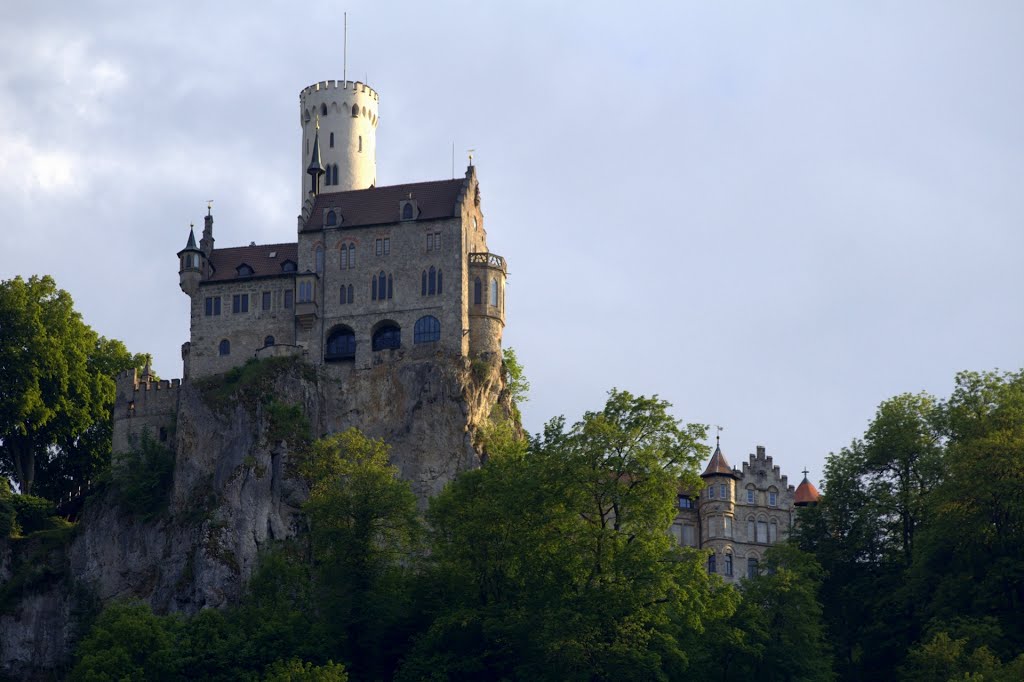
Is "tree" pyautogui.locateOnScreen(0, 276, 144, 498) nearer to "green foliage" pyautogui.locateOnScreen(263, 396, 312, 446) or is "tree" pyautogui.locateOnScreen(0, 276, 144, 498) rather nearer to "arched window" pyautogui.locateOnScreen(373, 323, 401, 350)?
"green foliage" pyautogui.locateOnScreen(263, 396, 312, 446)

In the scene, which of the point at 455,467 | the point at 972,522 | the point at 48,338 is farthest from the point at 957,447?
the point at 48,338

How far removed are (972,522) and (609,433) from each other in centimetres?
1915

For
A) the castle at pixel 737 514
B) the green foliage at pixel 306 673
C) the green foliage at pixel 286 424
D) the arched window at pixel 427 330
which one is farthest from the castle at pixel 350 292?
the green foliage at pixel 306 673

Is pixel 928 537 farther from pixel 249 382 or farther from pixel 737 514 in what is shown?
pixel 249 382

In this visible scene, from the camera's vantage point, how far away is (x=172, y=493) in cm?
10744

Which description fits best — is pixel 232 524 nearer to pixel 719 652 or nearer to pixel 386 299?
pixel 386 299

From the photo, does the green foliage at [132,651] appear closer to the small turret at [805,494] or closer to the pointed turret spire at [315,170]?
the pointed turret spire at [315,170]

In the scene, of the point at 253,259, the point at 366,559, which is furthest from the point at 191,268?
the point at 366,559

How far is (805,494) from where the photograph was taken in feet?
438

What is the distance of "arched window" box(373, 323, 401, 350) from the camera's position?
11025cm

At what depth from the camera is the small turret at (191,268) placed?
114375 millimetres

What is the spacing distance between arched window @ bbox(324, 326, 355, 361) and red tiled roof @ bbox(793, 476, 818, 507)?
37.3 m

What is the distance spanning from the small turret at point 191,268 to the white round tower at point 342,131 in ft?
31.7

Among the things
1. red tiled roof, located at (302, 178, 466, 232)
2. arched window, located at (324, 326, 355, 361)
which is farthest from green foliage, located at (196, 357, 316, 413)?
red tiled roof, located at (302, 178, 466, 232)
